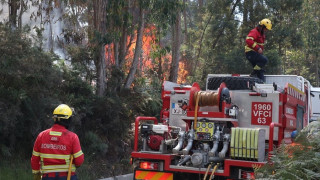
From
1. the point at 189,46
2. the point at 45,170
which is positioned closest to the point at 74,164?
the point at 45,170

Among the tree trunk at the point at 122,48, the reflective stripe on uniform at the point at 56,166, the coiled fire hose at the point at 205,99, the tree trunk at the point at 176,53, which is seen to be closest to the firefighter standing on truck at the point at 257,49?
the coiled fire hose at the point at 205,99

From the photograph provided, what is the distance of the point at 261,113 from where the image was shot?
862 centimetres

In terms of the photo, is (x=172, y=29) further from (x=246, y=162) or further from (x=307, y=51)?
(x=246, y=162)

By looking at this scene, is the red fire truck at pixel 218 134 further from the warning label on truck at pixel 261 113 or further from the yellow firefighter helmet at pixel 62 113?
the yellow firefighter helmet at pixel 62 113

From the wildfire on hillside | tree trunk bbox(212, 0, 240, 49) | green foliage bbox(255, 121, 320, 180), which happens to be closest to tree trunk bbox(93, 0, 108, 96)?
the wildfire on hillside

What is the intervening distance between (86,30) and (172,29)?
783 centimetres

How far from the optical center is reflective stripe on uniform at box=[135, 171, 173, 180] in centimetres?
839

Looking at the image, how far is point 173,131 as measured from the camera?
912 centimetres

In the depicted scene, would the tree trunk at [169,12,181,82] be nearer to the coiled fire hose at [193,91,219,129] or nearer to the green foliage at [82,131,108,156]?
the green foliage at [82,131,108,156]

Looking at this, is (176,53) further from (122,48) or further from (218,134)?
(218,134)

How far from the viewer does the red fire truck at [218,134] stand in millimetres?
7848

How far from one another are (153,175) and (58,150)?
97.5 inches

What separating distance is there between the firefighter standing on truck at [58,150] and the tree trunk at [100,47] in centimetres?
860

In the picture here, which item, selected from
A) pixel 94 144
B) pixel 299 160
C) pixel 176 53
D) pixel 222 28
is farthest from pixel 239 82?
pixel 222 28
